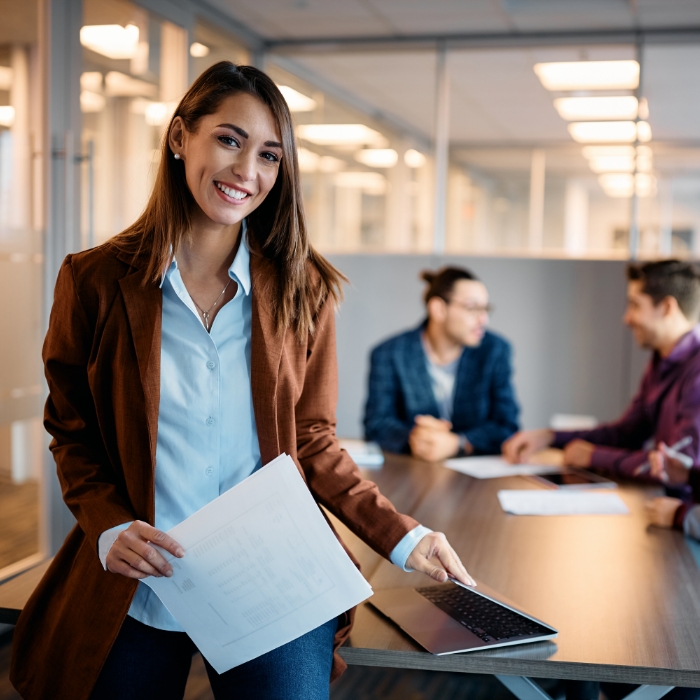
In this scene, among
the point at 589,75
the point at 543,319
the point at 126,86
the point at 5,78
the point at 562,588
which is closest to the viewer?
the point at 562,588

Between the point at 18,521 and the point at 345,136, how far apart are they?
115 inches

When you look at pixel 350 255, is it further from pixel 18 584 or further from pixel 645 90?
pixel 18 584

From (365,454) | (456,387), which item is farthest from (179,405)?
(456,387)

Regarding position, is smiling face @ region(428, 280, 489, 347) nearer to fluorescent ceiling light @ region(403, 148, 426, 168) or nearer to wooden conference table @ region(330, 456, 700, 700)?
wooden conference table @ region(330, 456, 700, 700)

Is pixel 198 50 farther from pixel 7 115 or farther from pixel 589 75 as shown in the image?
pixel 589 75

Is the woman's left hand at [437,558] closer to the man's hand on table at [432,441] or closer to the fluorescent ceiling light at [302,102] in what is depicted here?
the man's hand on table at [432,441]

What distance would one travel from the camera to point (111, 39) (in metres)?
3.65

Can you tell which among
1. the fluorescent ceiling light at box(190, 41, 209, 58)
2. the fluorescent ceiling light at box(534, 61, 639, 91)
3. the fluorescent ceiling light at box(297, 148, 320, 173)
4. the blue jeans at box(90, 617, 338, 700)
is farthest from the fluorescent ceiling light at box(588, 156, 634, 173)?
the blue jeans at box(90, 617, 338, 700)

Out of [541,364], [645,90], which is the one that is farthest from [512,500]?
[645,90]

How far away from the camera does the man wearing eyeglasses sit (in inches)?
124

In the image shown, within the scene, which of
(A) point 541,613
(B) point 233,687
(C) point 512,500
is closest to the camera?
(B) point 233,687

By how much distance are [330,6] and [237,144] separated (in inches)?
128

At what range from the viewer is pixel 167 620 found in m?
1.29

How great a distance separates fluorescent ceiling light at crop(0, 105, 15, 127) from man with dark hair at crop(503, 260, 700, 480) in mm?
2113
